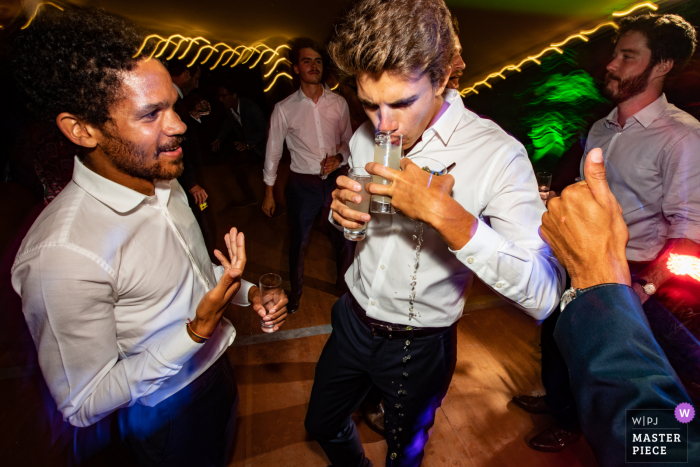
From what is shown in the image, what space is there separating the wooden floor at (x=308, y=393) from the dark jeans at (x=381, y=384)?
59 cm

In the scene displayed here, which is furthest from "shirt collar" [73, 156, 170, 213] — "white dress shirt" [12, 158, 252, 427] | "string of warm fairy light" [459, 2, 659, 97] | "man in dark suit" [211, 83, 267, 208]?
"man in dark suit" [211, 83, 267, 208]

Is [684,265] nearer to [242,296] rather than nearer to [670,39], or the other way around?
[670,39]

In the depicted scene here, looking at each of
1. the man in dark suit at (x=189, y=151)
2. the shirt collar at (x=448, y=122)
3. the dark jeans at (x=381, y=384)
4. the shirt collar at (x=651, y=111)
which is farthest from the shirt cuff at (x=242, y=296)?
the shirt collar at (x=651, y=111)

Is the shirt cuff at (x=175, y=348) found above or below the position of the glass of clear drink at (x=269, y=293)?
above

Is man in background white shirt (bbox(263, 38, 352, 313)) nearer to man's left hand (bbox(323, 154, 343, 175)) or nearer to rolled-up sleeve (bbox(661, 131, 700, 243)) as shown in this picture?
man's left hand (bbox(323, 154, 343, 175))

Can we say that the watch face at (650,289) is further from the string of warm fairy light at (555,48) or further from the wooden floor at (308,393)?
the string of warm fairy light at (555,48)

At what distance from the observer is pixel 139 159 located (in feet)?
3.58

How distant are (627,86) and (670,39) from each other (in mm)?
292

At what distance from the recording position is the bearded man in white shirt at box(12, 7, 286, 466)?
2.93 ft

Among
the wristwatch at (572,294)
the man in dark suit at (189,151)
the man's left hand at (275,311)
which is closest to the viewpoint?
the wristwatch at (572,294)

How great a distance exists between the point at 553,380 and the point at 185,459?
2.12 meters

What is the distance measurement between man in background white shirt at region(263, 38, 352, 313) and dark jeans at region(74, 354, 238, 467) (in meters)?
1.77

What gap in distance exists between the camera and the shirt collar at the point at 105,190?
98 cm

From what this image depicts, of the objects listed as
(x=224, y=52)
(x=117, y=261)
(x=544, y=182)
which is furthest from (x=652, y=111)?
(x=224, y=52)
